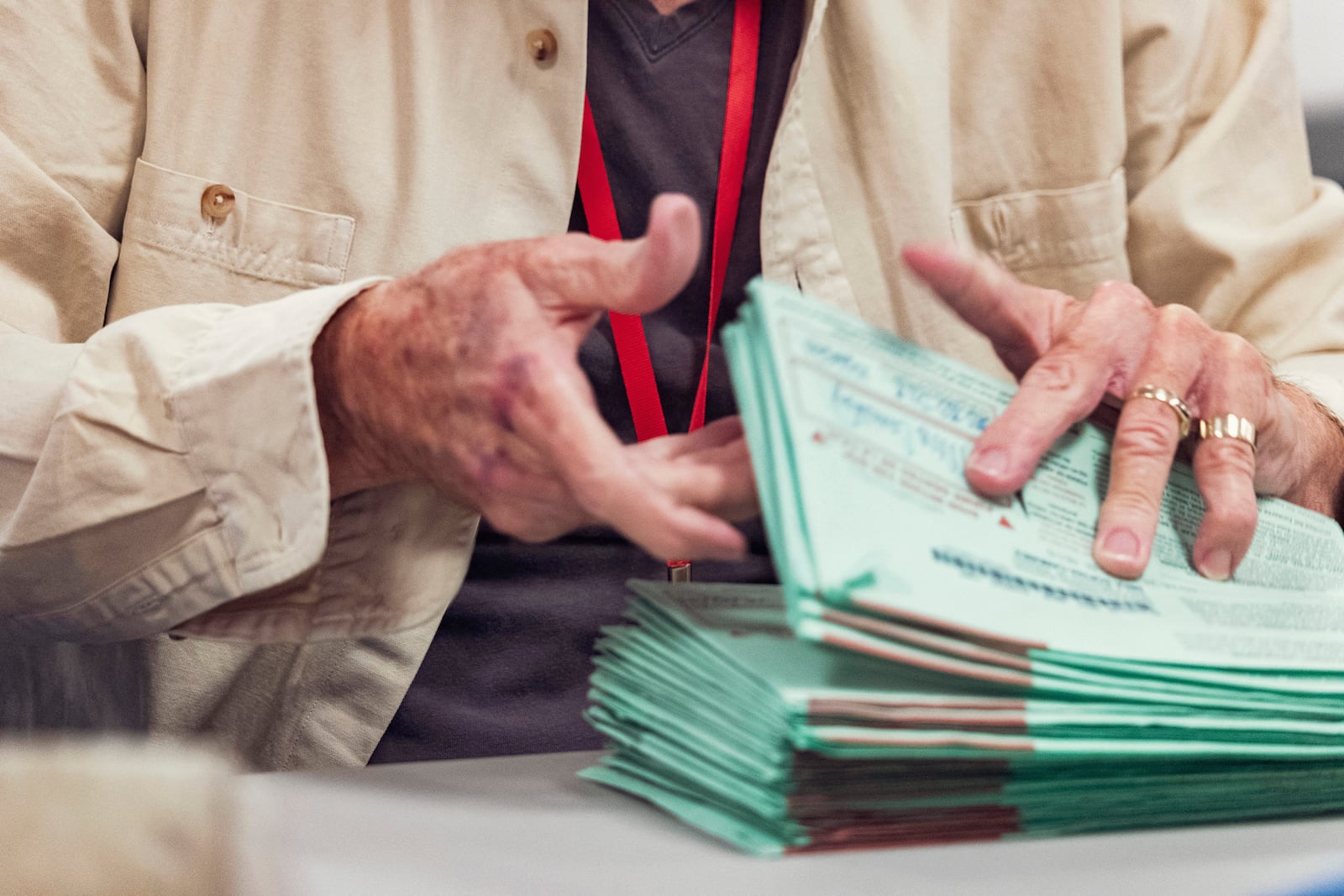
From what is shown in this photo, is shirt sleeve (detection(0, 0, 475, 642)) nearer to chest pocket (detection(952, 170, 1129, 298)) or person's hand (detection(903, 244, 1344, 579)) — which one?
person's hand (detection(903, 244, 1344, 579))

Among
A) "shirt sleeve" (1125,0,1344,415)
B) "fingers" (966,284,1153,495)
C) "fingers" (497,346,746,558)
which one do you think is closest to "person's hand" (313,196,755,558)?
"fingers" (497,346,746,558)

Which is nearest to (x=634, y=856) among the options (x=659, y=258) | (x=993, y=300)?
(x=659, y=258)

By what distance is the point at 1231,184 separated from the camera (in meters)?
1.02

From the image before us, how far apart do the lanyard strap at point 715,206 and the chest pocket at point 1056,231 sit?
0.21m

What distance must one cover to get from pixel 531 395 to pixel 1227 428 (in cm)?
40

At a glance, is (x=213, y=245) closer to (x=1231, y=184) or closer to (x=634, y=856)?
(x=634, y=856)

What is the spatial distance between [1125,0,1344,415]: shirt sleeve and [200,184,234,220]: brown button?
2.60 ft

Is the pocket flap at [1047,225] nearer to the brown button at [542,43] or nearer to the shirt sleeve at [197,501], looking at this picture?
the brown button at [542,43]

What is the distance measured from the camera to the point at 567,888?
37 cm

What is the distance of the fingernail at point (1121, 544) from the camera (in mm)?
475

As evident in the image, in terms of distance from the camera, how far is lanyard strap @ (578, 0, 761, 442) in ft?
2.62

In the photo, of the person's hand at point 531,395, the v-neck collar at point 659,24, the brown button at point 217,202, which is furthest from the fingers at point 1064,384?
the brown button at point 217,202

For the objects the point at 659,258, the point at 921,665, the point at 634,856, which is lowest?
the point at 634,856

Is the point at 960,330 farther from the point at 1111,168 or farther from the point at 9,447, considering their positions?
the point at 9,447
